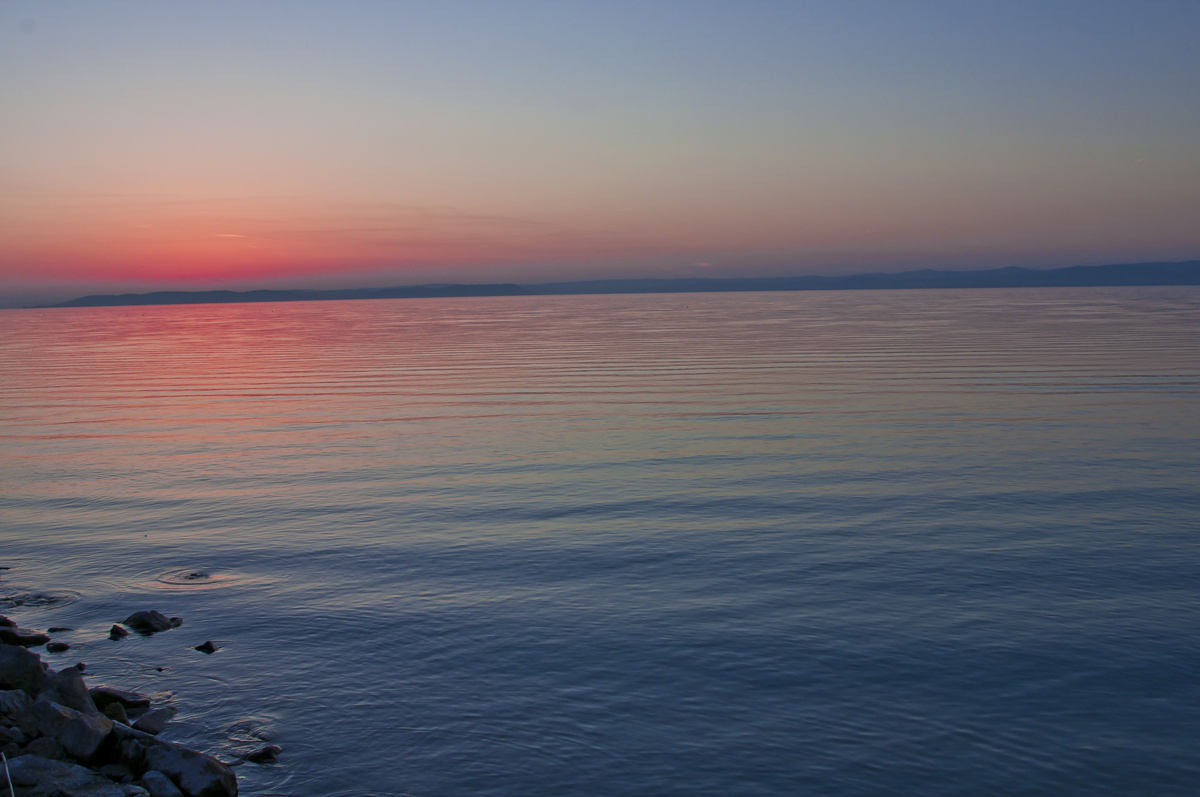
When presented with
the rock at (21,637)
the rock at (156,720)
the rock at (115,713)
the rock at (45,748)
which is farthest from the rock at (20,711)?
the rock at (21,637)

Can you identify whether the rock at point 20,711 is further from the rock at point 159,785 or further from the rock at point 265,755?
the rock at point 265,755

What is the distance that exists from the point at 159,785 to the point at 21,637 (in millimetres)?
5681

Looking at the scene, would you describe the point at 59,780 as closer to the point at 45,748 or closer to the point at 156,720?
the point at 45,748

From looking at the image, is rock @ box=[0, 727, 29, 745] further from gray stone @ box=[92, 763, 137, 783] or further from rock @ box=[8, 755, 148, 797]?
gray stone @ box=[92, 763, 137, 783]

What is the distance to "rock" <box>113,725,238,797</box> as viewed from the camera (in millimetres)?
8180

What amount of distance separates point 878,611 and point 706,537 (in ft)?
14.8

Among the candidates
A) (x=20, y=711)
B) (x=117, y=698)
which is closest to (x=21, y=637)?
(x=117, y=698)

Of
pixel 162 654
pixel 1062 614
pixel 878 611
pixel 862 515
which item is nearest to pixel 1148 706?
pixel 1062 614

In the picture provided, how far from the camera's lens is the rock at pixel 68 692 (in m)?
9.30

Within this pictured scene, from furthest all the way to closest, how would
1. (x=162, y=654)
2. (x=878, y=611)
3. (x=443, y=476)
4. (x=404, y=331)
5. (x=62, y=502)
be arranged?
(x=404, y=331) < (x=443, y=476) < (x=62, y=502) < (x=878, y=611) < (x=162, y=654)

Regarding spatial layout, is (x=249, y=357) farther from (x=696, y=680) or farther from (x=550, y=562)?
(x=696, y=680)

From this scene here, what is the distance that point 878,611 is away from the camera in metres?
13.1

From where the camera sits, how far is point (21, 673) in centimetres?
966

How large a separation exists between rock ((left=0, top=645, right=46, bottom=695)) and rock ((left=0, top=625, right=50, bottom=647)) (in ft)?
8.60
